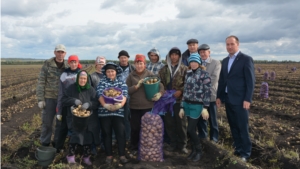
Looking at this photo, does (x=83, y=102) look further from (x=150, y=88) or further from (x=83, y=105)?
(x=150, y=88)

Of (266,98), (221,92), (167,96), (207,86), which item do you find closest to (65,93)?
(167,96)

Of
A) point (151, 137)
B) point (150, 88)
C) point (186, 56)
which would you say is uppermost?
point (186, 56)

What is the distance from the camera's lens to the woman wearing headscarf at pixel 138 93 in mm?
4914

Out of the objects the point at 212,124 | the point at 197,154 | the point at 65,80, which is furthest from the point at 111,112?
the point at 212,124

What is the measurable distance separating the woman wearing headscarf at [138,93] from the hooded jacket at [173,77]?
0.26 metres

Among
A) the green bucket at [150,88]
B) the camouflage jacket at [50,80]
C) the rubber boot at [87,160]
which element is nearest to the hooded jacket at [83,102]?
the rubber boot at [87,160]

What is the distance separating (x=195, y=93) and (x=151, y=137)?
1167mm

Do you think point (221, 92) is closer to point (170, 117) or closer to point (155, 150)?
point (170, 117)

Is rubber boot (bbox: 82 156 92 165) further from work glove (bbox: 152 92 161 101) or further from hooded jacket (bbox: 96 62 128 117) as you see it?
work glove (bbox: 152 92 161 101)

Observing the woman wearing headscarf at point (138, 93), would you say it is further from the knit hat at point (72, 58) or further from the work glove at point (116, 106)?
the knit hat at point (72, 58)

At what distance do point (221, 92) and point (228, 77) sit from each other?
1.23 ft

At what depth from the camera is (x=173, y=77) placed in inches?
201

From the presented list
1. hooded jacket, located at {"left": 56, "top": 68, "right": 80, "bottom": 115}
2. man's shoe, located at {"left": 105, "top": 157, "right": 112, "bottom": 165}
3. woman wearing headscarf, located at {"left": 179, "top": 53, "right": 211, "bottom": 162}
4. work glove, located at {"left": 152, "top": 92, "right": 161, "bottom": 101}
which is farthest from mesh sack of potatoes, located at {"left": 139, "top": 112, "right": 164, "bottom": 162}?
hooded jacket, located at {"left": 56, "top": 68, "right": 80, "bottom": 115}

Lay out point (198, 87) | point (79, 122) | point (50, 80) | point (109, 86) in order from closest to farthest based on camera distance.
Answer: point (79, 122) → point (198, 87) → point (109, 86) → point (50, 80)
